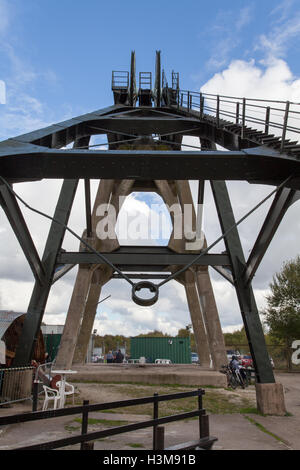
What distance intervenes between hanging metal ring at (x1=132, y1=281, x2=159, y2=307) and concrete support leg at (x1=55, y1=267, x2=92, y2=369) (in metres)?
11.6

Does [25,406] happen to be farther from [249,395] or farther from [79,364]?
[79,364]

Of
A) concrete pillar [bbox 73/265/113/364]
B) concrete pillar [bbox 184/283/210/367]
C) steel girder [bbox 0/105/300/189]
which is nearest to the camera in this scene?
steel girder [bbox 0/105/300/189]

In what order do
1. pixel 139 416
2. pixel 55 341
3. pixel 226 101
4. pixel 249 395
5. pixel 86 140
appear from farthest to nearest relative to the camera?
pixel 55 341
pixel 249 395
pixel 86 140
pixel 226 101
pixel 139 416

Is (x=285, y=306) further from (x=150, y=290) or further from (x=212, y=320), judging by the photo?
(x=150, y=290)

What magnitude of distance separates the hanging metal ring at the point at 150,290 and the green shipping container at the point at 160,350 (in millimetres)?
24230

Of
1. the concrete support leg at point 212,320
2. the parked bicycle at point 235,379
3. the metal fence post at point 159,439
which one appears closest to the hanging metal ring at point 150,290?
the metal fence post at point 159,439

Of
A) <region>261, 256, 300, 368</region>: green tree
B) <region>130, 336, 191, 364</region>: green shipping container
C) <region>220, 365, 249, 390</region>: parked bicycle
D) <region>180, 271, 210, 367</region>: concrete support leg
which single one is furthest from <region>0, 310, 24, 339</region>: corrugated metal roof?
<region>261, 256, 300, 368</region>: green tree

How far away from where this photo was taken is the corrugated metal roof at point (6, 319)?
1662 centimetres

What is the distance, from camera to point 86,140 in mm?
12719

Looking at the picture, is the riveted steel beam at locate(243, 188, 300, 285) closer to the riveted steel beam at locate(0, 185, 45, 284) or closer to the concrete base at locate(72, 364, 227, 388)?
the riveted steel beam at locate(0, 185, 45, 284)

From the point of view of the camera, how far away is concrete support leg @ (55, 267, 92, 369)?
683 inches

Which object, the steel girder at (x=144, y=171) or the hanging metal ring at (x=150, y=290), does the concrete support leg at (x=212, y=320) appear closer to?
the steel girder at (x=144, y=171)

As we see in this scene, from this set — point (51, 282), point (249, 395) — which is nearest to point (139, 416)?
point (51, 282)
